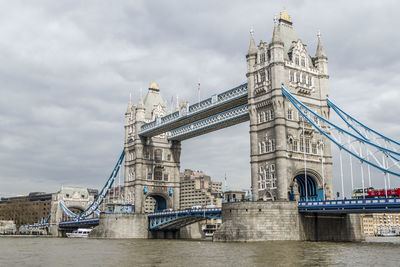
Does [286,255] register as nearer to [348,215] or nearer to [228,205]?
[228,205]

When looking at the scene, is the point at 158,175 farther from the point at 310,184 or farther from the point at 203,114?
the point at 310,184

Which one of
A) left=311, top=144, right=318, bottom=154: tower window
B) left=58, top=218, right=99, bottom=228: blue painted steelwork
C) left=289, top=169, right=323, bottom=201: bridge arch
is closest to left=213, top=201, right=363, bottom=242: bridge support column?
left=289, top=169, right=323, bottom=201: bridge arch

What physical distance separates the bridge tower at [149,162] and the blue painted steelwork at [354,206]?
40.0m

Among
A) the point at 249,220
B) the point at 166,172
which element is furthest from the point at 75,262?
the point at 166,172

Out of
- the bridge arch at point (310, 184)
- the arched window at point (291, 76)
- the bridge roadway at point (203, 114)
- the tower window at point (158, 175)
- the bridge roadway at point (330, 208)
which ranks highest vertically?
the arched window at point (291, 76)

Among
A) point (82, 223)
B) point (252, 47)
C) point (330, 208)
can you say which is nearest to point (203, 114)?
point (252, 47)

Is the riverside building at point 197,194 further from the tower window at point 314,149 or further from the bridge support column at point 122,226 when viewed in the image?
the tower window at point 314,149

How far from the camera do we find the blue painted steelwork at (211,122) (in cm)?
6725

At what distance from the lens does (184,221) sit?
3120 inches

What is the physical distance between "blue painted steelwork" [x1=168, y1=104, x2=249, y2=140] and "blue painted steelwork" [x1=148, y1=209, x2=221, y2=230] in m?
13.4

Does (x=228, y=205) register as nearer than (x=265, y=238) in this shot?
No

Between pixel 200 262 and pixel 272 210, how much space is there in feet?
76.8

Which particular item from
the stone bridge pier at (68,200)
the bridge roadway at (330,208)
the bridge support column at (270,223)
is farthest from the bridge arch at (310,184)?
the stone bridge pier at (68,200)

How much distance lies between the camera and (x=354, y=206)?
48.4 m
